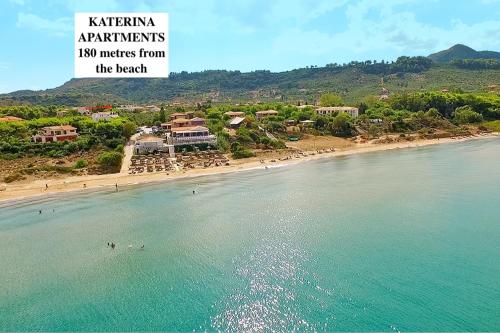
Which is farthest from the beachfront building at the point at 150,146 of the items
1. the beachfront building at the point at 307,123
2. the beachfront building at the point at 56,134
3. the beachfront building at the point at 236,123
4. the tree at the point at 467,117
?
the tree at the point at 467,117

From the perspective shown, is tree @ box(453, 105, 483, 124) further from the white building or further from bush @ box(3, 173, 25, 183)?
bush @ box(3, 173, 25, 183)

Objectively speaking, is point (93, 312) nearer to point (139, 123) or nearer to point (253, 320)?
point (253, 320)

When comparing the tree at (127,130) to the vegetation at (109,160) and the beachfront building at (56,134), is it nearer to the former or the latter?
the beachfront building at (56,134)

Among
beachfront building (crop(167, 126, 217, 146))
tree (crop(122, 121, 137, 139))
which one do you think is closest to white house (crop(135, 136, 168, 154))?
beachfront building (crop(167, 126, 217, 146))

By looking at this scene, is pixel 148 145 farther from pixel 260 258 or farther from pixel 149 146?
pixel 260 258

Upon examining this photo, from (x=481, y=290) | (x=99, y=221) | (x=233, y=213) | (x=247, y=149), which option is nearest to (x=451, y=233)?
(x=481, y=290)
